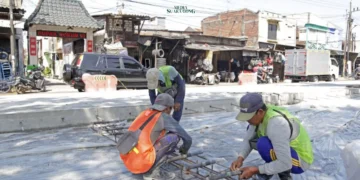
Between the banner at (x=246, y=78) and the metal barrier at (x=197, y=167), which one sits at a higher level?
the banner at (x=246, y=78)

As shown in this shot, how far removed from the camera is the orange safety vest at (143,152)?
3107mm

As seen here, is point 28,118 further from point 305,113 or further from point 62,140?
point 305,113

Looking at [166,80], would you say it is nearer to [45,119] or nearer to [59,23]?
[45,119]

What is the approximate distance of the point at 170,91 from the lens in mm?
4523

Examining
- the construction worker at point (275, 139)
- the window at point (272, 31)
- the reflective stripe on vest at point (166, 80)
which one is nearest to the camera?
the construction worker at point (275, 139)

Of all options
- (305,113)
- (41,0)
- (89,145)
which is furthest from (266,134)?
(41,0)

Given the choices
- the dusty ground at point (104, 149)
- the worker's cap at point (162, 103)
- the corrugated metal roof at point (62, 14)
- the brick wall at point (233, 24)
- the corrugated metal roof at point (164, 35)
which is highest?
the brick wall at point (233, 24)

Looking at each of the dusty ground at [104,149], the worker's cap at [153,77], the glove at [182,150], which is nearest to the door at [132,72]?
the dusty ground at [104,149]

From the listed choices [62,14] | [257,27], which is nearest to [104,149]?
[62,14]

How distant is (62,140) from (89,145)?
0.76m

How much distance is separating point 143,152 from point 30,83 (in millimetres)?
11501

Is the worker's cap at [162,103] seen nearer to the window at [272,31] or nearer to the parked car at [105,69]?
the parked car at [105,69]

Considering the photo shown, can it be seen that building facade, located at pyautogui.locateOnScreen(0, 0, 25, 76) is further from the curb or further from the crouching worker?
the crouching worker

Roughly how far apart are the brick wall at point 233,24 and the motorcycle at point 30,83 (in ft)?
67.5
